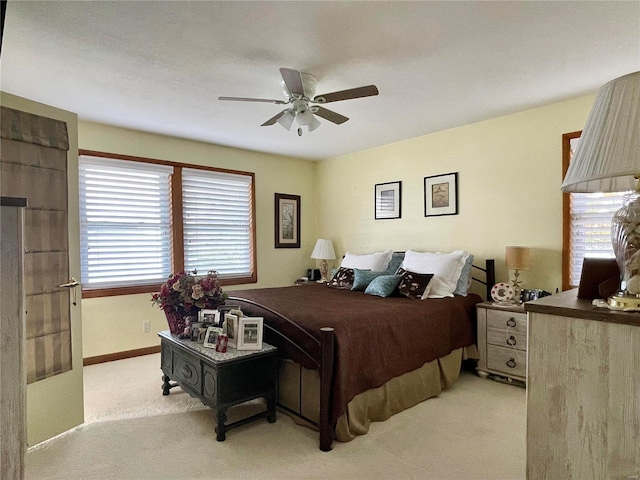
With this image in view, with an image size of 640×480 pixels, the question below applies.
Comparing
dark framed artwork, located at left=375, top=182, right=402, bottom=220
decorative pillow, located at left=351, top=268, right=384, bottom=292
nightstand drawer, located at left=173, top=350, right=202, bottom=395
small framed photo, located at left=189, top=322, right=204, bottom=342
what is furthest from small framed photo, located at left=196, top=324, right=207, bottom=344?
dark framed artwork, located at left=375, top=182, right=402, bottom=220

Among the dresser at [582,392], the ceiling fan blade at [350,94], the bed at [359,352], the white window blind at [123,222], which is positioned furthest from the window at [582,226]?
the white window blind at [123,222]

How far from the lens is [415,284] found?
3461mm

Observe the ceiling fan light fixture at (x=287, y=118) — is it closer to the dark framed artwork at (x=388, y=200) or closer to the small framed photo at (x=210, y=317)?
the small framed photo at (x=210, y=317)

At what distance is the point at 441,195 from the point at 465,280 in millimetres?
1096

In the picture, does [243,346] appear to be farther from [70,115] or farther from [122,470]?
[70,115]

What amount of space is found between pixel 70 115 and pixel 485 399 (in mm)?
3610

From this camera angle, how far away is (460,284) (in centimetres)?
364

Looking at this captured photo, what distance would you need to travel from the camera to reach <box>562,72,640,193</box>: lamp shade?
2.86 feet

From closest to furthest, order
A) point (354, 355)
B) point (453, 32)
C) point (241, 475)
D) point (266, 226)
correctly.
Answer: point (241, 475)
point (453, 32)
point (354, 355)
point (266, 226)

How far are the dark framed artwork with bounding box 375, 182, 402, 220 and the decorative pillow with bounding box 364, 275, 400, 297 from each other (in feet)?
4.21

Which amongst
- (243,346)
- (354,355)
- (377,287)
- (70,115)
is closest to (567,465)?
(354,355)

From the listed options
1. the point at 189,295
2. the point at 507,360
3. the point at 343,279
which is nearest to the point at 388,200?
the point at 343,279

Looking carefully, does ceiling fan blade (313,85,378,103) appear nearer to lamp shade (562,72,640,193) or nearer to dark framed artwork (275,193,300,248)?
lamp shade (562,72,640,193)

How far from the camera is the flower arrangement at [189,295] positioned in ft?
9.34
